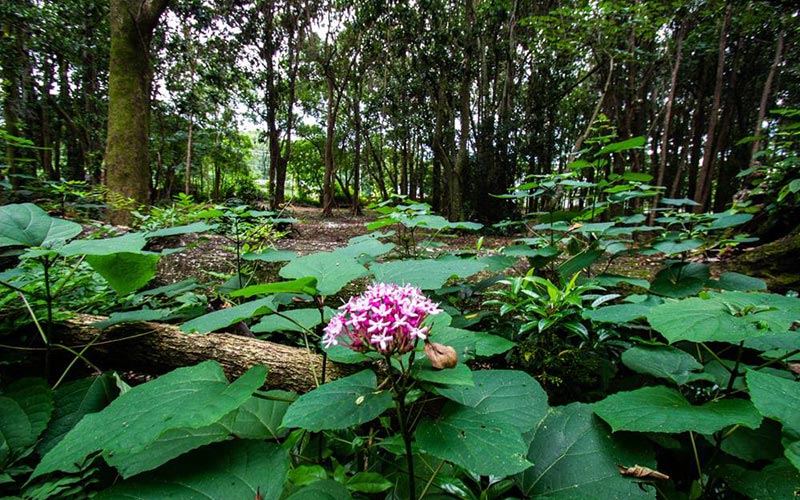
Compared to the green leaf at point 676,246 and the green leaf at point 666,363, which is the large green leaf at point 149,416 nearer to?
the green leaf at point 666,363

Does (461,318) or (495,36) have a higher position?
(495,36)

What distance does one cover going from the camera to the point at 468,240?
730 cm

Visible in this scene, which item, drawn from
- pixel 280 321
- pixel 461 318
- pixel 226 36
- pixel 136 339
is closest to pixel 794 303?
pixel 461 318

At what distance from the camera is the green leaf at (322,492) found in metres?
0.70

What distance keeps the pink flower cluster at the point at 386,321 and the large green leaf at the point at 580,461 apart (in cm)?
59

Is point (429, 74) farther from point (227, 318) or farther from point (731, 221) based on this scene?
point (227, 318)

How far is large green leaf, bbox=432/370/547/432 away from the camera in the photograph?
0.73m

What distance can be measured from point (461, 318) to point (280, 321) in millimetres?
924

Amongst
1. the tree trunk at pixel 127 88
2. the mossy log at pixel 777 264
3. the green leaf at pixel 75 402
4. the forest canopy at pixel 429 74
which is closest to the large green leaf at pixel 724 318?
the green leaf at pixel 75 402

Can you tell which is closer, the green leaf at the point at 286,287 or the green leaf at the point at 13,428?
the green leaf at the point at 286,287

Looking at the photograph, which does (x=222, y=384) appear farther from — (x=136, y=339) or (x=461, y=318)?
(x=461, y=318)

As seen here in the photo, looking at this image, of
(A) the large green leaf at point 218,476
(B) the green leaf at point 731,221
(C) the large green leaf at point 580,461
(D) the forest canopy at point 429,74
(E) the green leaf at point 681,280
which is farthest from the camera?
(D) the forest canopy at point 429,74

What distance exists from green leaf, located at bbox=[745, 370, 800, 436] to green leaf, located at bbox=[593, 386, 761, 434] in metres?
0.05

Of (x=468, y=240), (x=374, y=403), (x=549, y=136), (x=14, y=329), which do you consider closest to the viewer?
(x=374, y=403)
